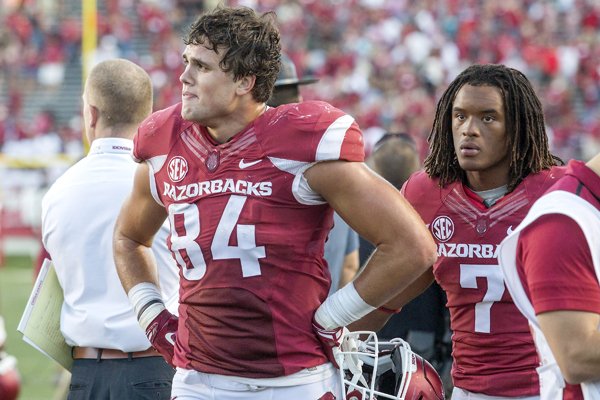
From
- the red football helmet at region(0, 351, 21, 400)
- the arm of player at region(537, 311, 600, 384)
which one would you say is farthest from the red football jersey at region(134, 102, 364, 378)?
the red football helmet at region(0, 351, 21, 400)

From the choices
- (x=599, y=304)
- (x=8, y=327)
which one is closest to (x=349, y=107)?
(x=8, y=327)

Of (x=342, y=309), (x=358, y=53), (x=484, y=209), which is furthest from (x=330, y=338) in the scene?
(x=358, y=53)

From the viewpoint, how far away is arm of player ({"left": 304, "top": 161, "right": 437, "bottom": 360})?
3.09 m

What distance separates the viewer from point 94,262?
13.0ft

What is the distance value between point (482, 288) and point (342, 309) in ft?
1.98

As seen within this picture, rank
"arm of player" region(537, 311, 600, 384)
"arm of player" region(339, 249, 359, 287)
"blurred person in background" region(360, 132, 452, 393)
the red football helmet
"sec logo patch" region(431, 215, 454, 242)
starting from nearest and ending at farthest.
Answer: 1. "arm of player" region(537, 311, 600, 384)
2. "sec logo patch" region(431, 215, 454, 242)
3. "blurred person in background" region(360, 132, 452, 393)
4. "arm of player" region(339, 249, 359, 287)
5. the red football helmet

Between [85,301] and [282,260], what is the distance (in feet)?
3.66

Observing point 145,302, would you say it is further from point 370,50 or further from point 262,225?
point 370,50

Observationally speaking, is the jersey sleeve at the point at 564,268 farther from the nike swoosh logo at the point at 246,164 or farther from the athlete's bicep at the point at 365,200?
the nike swoosh logo at the point at 246,164

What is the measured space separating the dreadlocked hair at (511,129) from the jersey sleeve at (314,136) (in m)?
0.69

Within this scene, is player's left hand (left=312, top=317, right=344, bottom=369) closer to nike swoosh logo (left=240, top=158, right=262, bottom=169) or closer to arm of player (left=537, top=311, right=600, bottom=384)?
nike swoosh logo (left=240, top=158, right=262, bottom=169)

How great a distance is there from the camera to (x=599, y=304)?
99.0 inches

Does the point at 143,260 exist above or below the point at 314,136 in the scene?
below

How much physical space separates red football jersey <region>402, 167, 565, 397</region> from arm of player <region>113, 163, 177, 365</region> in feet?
2.95
